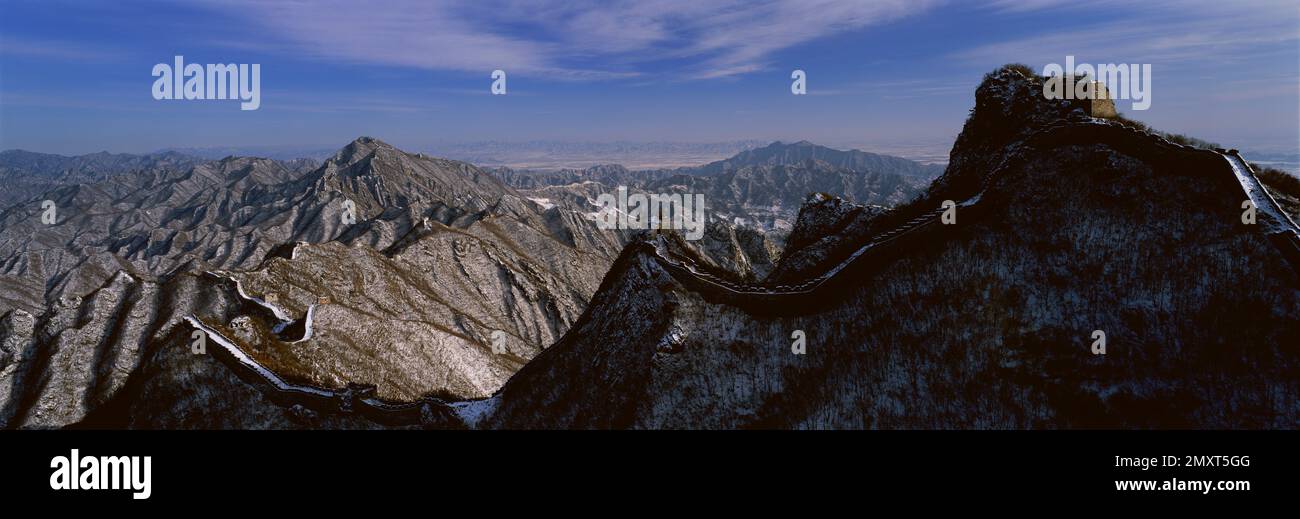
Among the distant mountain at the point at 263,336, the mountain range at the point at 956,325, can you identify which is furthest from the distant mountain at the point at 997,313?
the distant mountain at the point at 263,336

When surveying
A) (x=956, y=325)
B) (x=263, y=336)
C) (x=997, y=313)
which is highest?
(x=997, y=313)

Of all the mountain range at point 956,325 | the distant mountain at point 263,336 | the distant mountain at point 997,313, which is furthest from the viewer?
the distant mountain at point 263,336

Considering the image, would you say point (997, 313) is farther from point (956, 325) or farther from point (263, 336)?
point (263, 336)

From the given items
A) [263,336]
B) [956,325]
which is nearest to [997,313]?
[956,325]

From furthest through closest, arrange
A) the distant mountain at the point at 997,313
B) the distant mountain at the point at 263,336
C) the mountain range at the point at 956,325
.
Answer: the distant mountain at the point at 263,336, the mountain range at the point at 956,325, the distant mountain at the point at 997,313

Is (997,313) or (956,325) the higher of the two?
(997,313)

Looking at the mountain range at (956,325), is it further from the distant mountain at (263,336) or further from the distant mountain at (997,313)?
the distant mountain at (263,336)

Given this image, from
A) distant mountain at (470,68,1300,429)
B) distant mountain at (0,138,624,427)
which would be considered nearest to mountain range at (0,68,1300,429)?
distant mountain at (470,68,1300,429)

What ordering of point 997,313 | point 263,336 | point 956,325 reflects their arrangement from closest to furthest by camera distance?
1. point 997,313
2. point 956,325
3. point 263,336

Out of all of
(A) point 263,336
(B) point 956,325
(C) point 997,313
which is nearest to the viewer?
(C) point 997,313

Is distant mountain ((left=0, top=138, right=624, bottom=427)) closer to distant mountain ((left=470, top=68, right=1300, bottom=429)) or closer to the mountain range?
the mountain range

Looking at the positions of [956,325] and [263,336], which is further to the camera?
[263,336]
